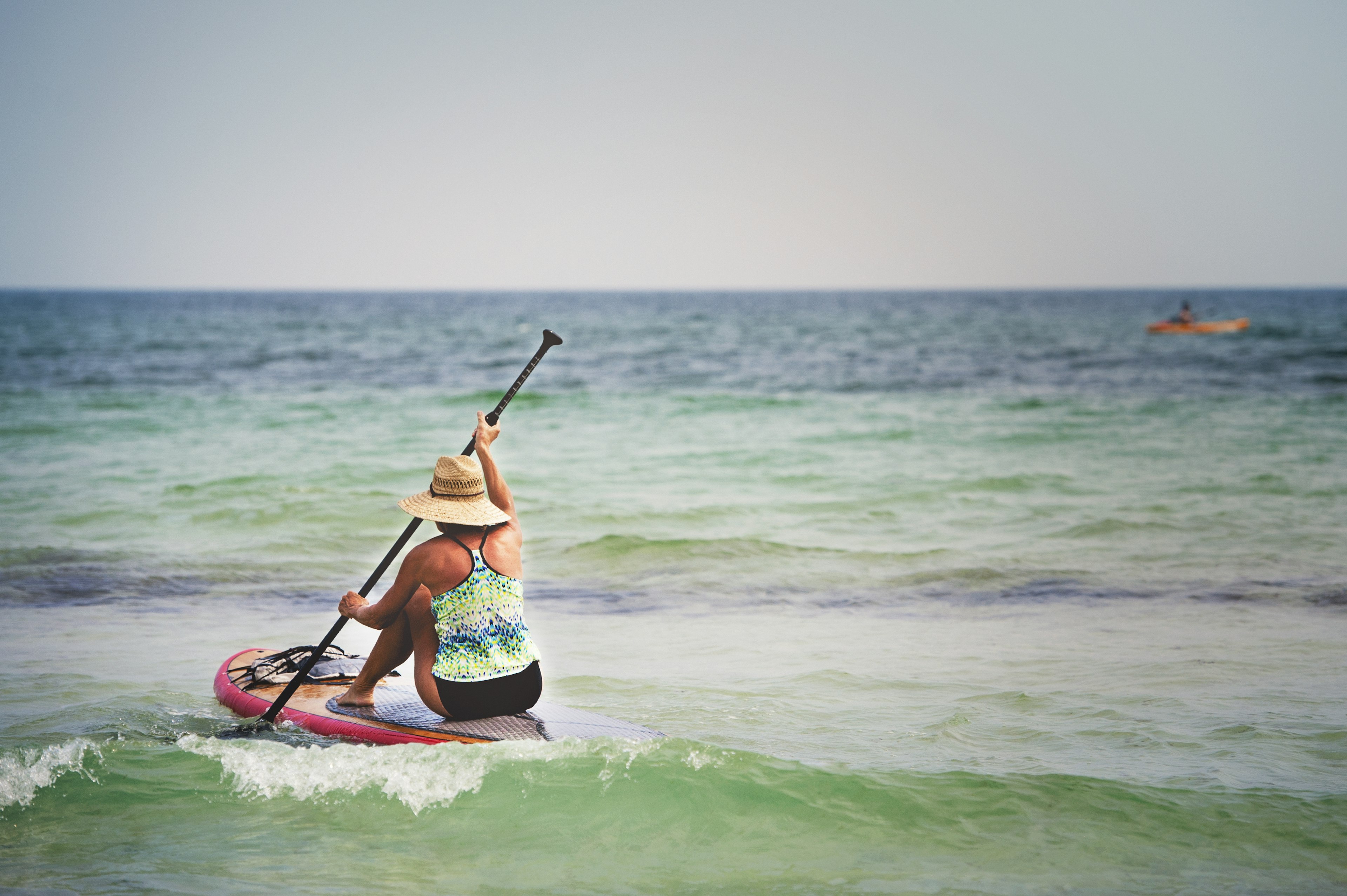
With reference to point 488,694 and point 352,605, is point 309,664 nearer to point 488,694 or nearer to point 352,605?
point 352,605

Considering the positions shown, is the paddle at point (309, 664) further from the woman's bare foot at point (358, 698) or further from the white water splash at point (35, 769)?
the white water splash at point (35, 769)

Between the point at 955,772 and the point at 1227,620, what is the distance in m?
3.89

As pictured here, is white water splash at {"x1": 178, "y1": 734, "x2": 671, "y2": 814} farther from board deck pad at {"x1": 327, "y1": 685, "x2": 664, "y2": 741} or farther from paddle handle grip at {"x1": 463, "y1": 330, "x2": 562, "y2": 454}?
paddle handle grip at {"x1": 463, "y1": 330, "x2": 562, "y2": 454}

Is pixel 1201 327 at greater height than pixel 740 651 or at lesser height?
greater

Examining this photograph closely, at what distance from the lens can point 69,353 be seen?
3603 cm

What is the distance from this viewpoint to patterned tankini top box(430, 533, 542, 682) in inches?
197

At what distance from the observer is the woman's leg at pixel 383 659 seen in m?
5.28

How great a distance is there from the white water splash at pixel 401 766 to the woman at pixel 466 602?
236 millimetres

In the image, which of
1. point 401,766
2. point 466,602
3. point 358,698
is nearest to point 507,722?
point 401,766

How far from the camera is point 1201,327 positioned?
4403 centimetres

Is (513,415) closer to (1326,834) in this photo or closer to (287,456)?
(287,456)

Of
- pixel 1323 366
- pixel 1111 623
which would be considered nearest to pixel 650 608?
pixel 1111 623

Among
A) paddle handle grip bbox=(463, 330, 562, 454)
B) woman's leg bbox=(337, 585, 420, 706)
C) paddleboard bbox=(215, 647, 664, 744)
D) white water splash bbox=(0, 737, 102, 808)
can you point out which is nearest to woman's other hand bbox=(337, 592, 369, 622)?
woman's leg bbox=(337, 585, 420, 706)

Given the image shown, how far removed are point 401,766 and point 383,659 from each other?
602mm
